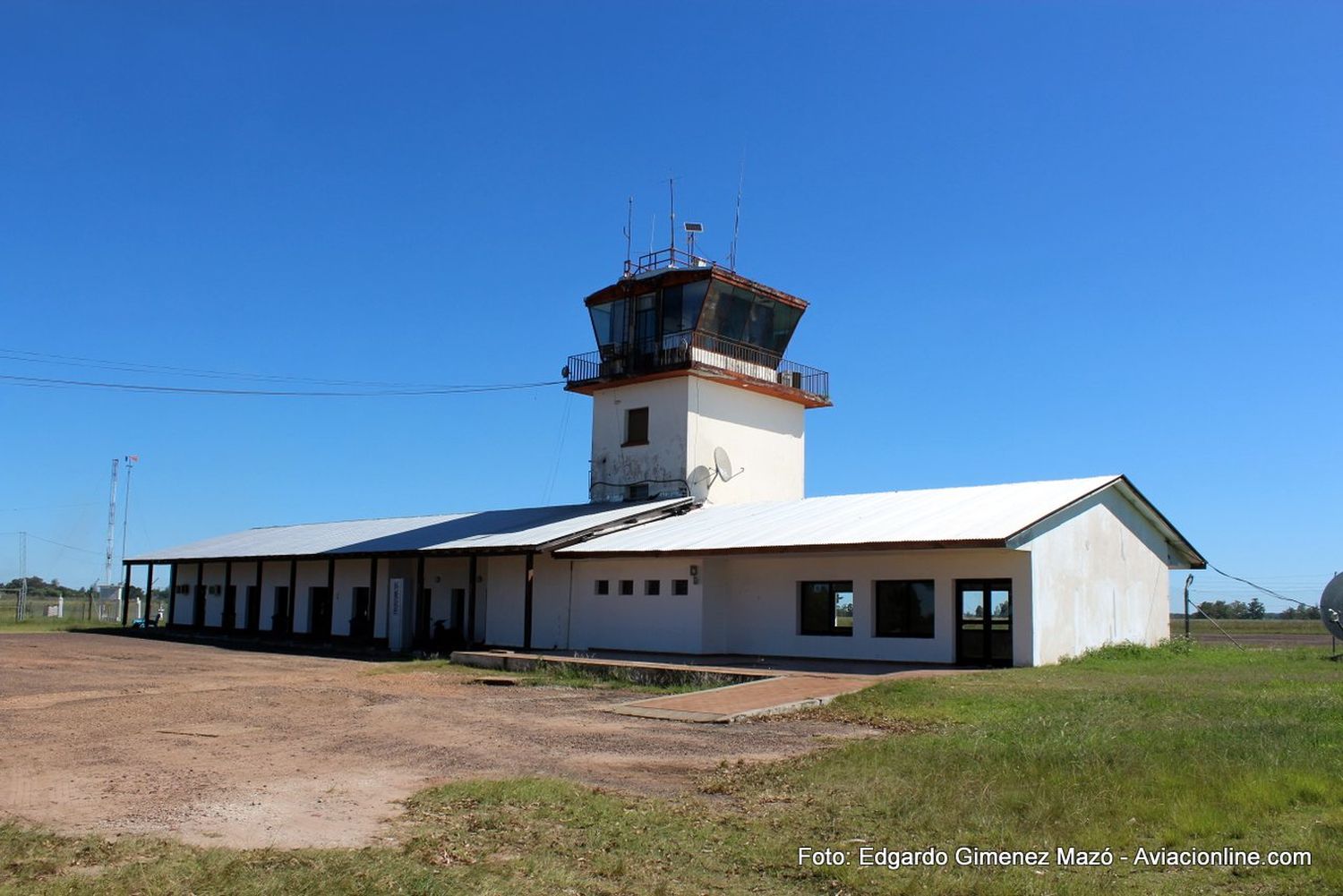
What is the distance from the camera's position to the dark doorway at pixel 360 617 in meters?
34.6

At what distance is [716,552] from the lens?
77.9 ft

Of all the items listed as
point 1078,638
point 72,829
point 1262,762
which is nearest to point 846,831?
point 1262,762

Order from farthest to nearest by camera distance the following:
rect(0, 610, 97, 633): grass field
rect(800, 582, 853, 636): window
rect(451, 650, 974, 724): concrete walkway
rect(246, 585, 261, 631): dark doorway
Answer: rect(0, 610, 97, 633): grass field
rect(246, 585, 261, 631): dark doorway
rect(800, 582, 853, 636): window
rect(451, 650, 974, 724): concrete walkway

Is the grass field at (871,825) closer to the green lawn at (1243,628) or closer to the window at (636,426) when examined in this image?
the window at (636,426)

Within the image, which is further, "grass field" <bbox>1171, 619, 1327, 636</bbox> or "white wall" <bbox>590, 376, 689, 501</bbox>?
"grass field" <bbox>1171, 619, 1327, 636</bbox>


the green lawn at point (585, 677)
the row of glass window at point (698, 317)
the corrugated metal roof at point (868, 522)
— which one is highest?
the row of glass window at point (698, 317)

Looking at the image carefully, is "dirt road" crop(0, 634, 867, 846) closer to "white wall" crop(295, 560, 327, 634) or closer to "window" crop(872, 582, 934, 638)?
"window" crop(872, 582, 934, 638)

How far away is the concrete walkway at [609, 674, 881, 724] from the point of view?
14008 mm

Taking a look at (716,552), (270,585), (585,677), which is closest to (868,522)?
(716,552)

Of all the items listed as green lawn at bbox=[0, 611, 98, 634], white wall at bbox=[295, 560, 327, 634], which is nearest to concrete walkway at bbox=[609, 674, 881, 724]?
white wall at bbox=[295, 560, 327, 634]

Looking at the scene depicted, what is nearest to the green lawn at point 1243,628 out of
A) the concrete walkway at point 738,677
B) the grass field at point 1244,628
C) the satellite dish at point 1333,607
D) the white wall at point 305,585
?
the grass field at point 1244,628

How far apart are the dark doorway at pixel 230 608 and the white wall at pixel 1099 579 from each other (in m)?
31.4

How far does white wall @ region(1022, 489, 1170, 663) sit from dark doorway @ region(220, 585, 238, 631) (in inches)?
1238

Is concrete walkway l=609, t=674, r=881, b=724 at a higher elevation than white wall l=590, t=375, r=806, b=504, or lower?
lower
